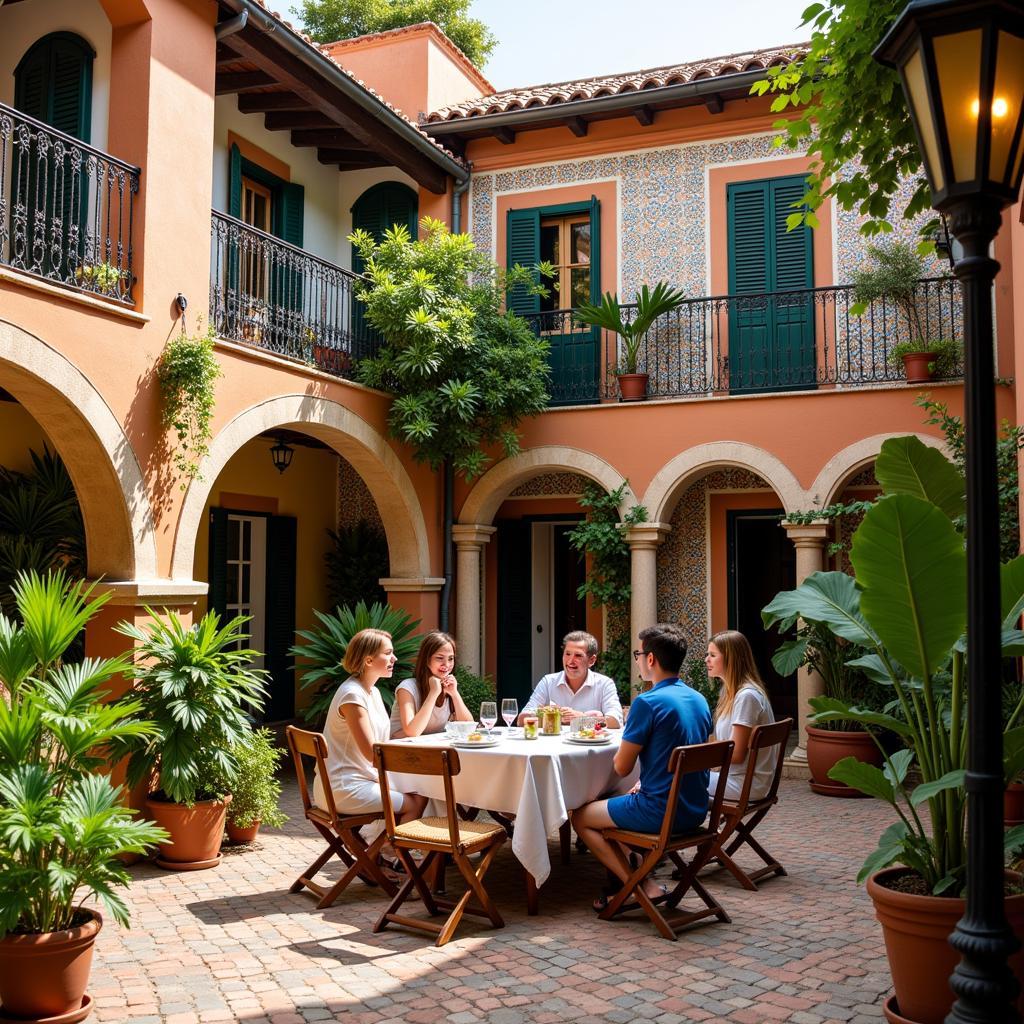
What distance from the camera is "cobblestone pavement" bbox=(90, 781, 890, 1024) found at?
4.29 meters

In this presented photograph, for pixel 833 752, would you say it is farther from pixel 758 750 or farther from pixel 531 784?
pixel 531 784

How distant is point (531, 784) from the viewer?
554cm

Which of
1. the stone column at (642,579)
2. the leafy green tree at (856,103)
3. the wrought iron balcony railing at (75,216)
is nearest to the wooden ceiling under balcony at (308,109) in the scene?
the wrought iron balcony railing at (75,216)

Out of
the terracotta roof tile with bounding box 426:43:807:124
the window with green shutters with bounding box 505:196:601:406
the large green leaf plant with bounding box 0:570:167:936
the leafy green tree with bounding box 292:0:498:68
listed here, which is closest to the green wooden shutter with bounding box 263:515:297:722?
the window with green shutters with bounding box 505:196:601:406

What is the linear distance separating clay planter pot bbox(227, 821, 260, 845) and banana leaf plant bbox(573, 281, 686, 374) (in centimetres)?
625

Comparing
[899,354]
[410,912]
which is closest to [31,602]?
[410,912]

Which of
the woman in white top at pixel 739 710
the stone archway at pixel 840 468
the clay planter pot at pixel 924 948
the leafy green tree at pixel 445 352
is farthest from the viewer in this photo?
the stone archway at pixel 840 468

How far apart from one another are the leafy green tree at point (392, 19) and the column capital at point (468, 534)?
13596 millimetres

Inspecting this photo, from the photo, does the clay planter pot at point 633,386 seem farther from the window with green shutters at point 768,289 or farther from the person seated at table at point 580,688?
the person seated at table at point 580,688

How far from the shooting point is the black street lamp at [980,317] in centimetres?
287

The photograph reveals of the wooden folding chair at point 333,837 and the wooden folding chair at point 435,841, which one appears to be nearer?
the wooden folding chair at point 435,841

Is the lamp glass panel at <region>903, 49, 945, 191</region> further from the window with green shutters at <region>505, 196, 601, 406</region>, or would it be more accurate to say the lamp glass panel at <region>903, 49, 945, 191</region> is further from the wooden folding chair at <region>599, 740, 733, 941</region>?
the window with green shutters at <region>505, 196, 601, 406</region>

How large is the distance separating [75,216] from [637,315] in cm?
598

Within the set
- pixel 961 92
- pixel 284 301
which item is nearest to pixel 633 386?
pixel 284 301
